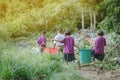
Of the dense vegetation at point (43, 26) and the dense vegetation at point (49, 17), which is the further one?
the dense vegetation at point (49, 17)

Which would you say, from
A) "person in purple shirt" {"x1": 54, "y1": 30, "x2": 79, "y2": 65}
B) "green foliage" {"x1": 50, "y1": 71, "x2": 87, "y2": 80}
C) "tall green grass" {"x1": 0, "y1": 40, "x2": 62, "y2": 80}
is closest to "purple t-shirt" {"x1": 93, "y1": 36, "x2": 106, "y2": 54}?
"person in purple shirt" {"x1": 54, "y1": 30, "x2": 79, "y2": 65}

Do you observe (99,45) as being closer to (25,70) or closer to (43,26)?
(25,70)

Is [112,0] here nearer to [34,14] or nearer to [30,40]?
[30,40]

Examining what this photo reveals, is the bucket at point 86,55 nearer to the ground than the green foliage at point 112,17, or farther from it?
nearer to the ground

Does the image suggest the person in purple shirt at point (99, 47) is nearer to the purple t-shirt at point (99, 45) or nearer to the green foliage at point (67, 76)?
the purple t-shirt at point (99, 45)

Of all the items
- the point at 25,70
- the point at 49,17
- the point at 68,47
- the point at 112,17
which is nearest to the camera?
the point at 25,70

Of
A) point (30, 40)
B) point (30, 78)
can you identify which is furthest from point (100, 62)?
point (30, 40)

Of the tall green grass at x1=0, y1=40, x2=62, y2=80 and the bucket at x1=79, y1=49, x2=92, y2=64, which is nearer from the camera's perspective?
the tall green grass at x1=0, y1=40, x2=62, y2=80

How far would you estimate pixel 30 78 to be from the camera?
7.95 meters

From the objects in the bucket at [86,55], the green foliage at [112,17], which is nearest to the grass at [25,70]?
the bucket at [86,55]

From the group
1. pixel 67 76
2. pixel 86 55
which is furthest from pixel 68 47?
pixel 67 76

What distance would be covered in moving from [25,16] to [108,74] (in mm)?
16498

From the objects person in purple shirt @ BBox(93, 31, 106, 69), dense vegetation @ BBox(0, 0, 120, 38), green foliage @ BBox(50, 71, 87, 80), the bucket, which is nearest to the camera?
green foliage @ BBox(50, 71, 87, 80)

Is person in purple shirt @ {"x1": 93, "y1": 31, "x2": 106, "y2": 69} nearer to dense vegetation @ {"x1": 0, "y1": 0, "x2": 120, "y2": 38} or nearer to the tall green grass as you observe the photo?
the tall green grass
